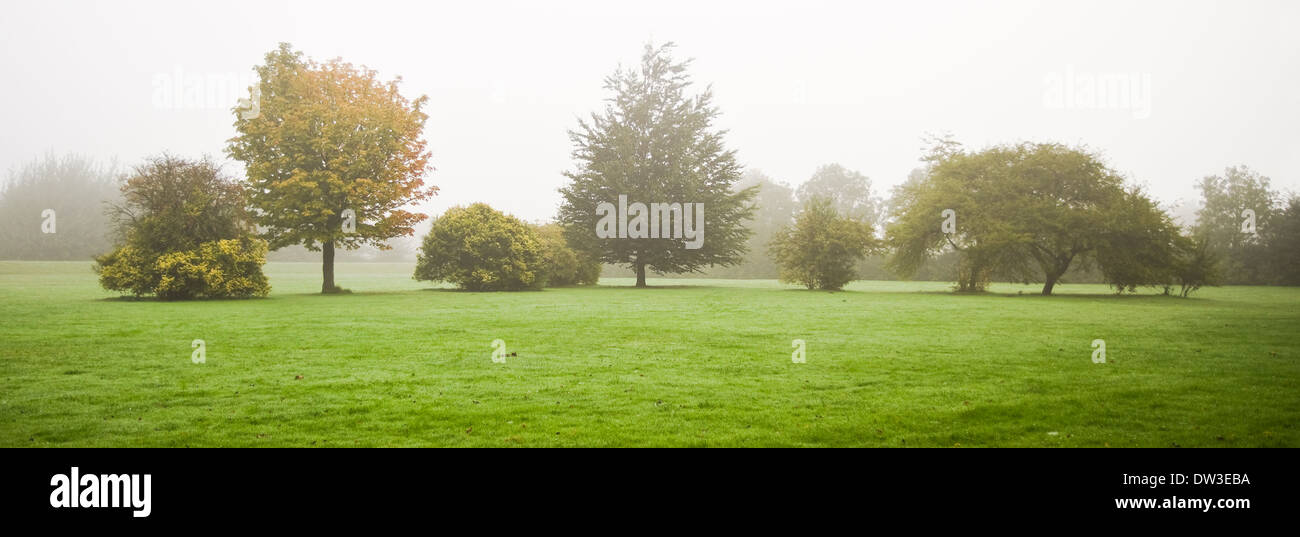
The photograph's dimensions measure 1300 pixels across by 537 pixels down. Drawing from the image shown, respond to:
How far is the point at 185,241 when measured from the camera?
80.2 feet

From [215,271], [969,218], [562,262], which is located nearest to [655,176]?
[562,262]

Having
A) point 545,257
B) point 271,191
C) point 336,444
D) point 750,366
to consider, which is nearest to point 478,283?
point 545,257

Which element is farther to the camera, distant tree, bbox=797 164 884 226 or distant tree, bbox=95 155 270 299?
distant tree, bbox=797 164 884 226

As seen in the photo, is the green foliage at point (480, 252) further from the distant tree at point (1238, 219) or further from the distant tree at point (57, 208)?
the distant tree at point (57, 208)

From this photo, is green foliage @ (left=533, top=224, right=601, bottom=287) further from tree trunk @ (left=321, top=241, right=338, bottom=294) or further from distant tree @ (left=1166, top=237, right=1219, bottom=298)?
distant tree @ (left=1166, top=237, right=1219, bottom=298)

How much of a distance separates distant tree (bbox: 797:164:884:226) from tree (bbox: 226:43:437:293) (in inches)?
2872

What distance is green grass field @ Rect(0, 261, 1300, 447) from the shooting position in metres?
6.97

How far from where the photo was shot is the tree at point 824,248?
37.6m

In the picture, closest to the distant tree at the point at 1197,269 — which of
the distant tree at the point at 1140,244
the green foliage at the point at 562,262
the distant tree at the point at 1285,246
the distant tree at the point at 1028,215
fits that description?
the distant tree at the point at 1140,244

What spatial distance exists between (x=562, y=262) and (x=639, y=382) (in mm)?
31532

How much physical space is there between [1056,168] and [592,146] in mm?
25068

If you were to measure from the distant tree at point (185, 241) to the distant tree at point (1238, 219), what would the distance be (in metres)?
59.4

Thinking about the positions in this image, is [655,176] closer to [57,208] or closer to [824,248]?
[824,248]
